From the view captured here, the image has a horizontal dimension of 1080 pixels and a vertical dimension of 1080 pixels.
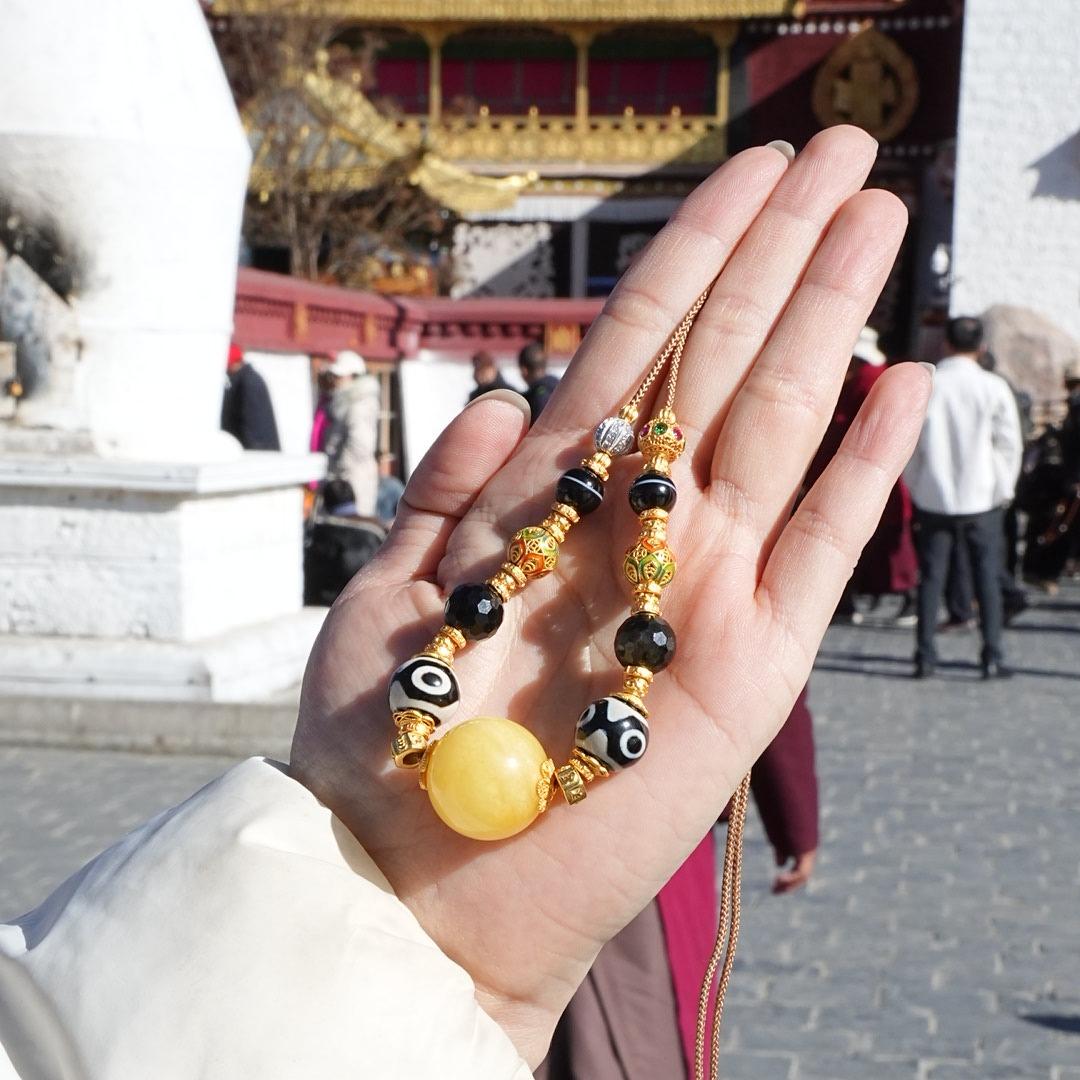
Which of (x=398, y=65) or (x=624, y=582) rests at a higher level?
(x=398, y=65)

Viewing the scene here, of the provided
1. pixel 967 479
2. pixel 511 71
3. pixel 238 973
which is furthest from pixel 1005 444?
pixel 511 71

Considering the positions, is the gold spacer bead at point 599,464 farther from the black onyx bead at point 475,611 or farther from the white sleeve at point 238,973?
the white sleeve at point 238,973

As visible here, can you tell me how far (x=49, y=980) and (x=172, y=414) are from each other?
5052 millimetres

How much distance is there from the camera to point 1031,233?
2033 cm

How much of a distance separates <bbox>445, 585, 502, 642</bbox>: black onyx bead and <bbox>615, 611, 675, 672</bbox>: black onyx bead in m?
0.11

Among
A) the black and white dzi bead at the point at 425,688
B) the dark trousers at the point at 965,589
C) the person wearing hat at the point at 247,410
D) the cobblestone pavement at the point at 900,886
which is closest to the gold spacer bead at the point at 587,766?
the black and white dzi bead at the point at 425,688

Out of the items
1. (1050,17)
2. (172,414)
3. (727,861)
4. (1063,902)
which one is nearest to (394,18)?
(1050,17)

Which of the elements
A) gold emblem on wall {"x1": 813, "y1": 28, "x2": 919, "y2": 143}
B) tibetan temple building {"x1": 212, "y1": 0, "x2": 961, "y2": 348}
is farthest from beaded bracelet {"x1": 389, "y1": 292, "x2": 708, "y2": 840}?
gold emblem on wall {"x1": 813, "y1": 28, "x2": 919, "y2": 143}

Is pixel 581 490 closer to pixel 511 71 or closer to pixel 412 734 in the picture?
pixel 412 734

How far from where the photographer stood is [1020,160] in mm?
20406

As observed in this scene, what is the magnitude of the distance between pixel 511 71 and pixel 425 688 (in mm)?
23937

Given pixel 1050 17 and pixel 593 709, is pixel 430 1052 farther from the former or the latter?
pixel 1050 17

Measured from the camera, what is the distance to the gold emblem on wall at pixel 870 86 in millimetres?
22594

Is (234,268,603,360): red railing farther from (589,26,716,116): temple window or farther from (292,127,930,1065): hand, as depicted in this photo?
(292,127,930,1065): hand
